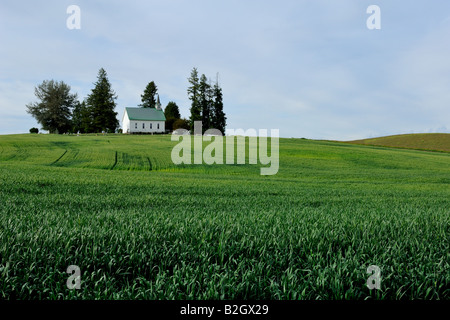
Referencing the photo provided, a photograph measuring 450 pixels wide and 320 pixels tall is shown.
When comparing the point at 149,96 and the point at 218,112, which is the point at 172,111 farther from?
the point at 218,112

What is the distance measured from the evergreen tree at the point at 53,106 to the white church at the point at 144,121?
17952mm

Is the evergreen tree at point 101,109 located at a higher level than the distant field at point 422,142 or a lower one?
higher

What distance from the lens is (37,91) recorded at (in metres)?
99.0

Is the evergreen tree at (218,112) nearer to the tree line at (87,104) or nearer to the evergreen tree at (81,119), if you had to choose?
the tree line at (87,104)

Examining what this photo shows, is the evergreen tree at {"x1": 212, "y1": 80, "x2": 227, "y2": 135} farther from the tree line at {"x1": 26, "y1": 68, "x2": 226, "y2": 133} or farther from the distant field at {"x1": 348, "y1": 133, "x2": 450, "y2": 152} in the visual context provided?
the distant field at {"x1": 348, "y1": 133, "x2": 450, "y2": 152}

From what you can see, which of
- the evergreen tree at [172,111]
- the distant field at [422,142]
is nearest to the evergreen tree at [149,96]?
the evergreen tree at [172,111]

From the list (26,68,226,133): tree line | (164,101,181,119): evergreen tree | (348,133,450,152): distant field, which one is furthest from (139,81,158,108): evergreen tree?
(348,133,450,152): distant field

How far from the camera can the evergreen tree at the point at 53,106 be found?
95.6 metres

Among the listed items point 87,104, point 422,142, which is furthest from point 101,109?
point 422,142

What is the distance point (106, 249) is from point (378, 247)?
9.23ft

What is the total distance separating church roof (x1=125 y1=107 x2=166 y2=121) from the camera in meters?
106
